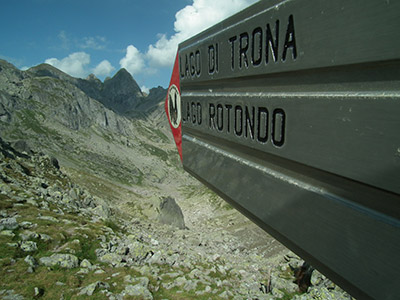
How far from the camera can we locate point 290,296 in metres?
9.29

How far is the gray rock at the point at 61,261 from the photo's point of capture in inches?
345

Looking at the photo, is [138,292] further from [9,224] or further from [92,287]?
[9,224]

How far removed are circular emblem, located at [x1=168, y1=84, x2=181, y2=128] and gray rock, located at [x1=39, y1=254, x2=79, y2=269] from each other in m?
7.44

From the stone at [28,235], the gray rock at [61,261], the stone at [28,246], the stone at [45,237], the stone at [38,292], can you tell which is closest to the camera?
the stone at [38,292]

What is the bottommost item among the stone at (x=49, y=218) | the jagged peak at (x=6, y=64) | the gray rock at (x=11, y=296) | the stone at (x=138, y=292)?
the stone at (x=138, y=292)

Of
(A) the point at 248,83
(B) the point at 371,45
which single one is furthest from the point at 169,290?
(B) the point at 371,45

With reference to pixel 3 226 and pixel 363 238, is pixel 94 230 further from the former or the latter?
pixel 363 238

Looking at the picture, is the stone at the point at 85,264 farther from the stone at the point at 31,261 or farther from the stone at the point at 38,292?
the stone at the point at 38,292

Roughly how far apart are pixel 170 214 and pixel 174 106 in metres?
28.7

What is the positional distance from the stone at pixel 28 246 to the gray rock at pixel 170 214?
2085cm

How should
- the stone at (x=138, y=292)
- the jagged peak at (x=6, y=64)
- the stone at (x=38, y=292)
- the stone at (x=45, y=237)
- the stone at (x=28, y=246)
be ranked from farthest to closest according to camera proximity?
the jagged peak at (x=6, y=64), the stone at (x=45, y=237), the stone at (x=28, y=246), the stone at (x=138, y=292), the stone at (x=38, y=292)

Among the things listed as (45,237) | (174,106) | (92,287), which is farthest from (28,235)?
(174,106)

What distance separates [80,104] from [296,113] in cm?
13912

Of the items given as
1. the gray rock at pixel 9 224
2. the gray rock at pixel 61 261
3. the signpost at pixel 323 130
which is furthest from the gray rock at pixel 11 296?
the signpost at pixel 323 130
